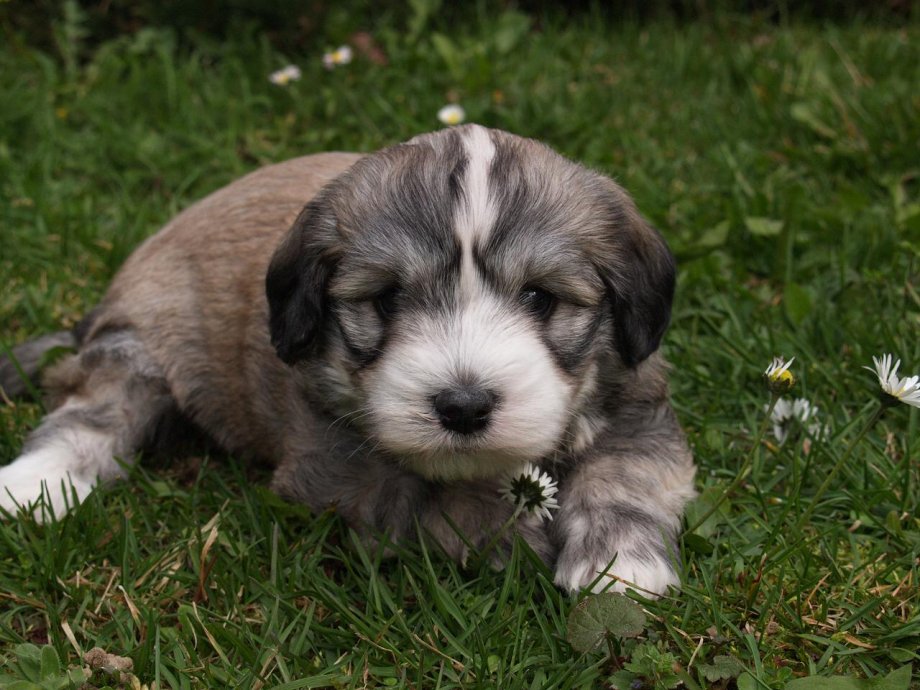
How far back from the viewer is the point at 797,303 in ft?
15.0

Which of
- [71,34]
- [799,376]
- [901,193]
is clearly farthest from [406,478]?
[71,34]

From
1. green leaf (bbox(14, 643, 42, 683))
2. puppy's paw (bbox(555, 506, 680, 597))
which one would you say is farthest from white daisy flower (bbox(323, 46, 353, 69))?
green leaf (bbox(14, 643, 42, 683))

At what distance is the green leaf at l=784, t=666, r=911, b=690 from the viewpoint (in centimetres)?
279

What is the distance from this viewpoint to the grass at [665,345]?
10.2ft

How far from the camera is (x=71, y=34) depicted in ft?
23.3

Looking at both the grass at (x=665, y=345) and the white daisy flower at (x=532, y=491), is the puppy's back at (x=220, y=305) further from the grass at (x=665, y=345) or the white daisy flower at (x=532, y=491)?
the white daisy flower at (x=532, y=491)

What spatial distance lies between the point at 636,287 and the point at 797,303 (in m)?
1.50

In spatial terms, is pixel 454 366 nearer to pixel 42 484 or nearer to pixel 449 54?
pixel 42 484

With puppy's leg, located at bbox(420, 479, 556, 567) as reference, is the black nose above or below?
above

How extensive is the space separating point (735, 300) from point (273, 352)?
1.97 m

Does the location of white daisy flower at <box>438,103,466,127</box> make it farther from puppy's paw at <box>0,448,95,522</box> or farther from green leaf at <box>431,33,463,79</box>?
puppy's paw at <box>0,448,95,522</box>

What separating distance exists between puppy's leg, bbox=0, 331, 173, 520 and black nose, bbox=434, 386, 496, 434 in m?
1.41

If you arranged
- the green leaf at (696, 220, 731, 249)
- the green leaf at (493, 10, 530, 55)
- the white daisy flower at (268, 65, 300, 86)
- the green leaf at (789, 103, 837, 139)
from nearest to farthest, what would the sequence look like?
1. the green leaf at (696, 220, 731, 249)
2. the green leaf at (789, 103, 837, 139)
3. the white daisy flower at (268, 65, 300, 86)
4. the green leaf at (493, 10, 530, 55)

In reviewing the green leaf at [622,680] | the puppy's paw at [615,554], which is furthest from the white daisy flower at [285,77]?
the green leaf at [622,680]
